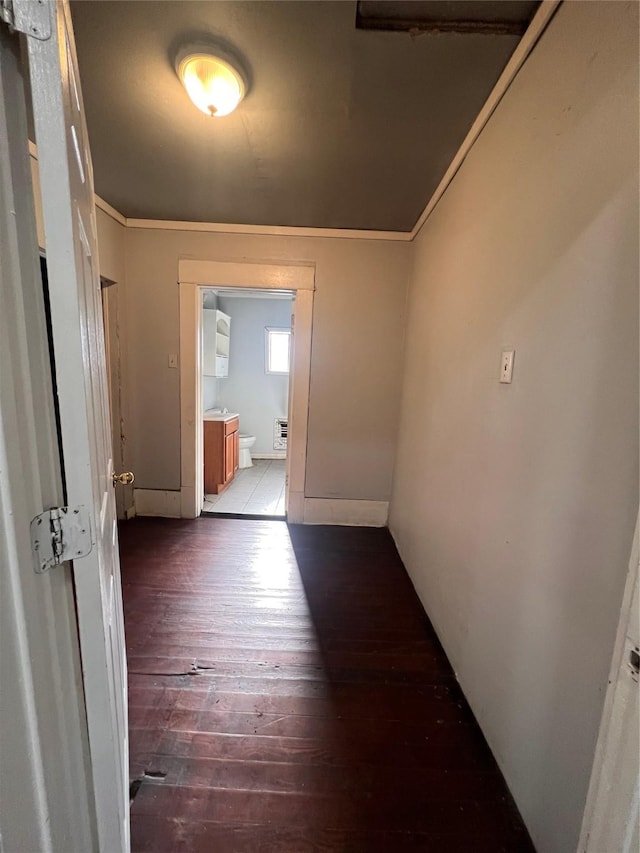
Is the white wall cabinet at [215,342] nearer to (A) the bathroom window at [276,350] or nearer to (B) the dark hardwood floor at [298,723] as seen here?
(A) the bathroom window at [276,350]

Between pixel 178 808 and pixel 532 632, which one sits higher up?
pixel 532 632

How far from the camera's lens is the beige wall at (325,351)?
268cm

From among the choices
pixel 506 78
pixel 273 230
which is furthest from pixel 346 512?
pixel 506 78

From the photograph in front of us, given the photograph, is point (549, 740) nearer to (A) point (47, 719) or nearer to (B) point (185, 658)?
(A) point (47, 719)

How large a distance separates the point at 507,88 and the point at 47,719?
2156mm

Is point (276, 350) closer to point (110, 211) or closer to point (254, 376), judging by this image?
point (254, 376)

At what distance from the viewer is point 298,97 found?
139 centimetres

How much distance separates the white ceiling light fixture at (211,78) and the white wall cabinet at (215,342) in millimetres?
2640

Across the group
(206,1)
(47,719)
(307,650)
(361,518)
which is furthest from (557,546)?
(361,518)

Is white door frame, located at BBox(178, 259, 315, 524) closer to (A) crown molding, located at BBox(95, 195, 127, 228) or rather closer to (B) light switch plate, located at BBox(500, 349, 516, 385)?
(A) crown molding, located at BBox(95, 195, 127, 228)

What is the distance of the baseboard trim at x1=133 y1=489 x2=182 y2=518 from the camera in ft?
9.80

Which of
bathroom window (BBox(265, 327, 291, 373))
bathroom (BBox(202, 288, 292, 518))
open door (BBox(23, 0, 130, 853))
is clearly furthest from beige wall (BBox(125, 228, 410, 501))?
bathroom window (BBox(265, 327, 291, 373))

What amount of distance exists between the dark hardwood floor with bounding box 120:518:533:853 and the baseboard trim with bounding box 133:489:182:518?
78 centimetres

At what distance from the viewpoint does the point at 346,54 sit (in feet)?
3.93
